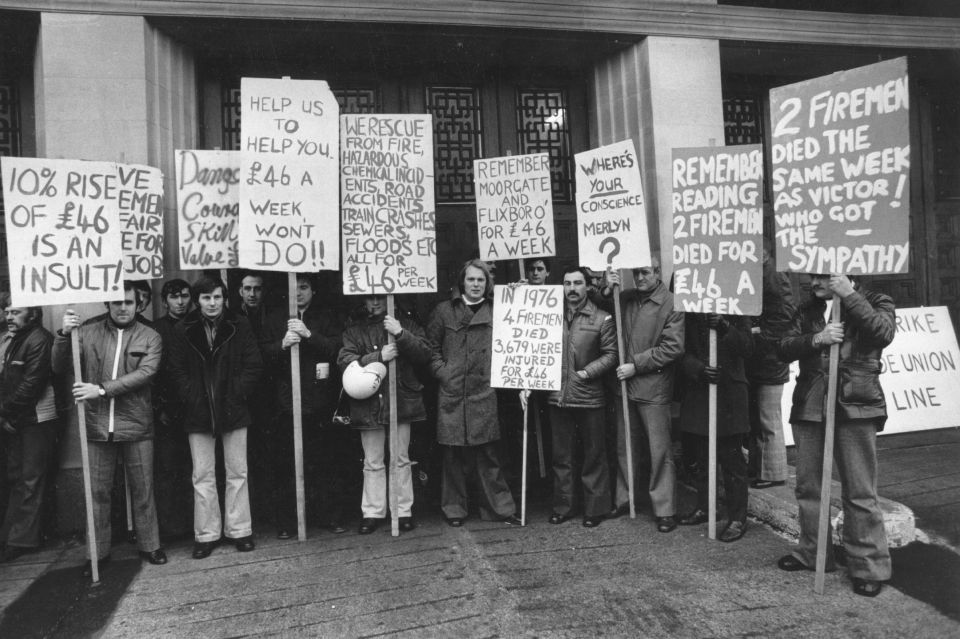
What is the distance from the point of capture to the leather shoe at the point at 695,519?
214 inches

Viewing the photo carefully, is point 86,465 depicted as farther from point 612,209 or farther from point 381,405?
point 612,209

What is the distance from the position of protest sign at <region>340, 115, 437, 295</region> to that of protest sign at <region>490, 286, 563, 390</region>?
2.33ft

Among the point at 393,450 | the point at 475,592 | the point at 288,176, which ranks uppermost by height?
the point at 288,176

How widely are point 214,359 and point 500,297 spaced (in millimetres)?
2465

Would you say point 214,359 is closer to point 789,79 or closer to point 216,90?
point 216,90

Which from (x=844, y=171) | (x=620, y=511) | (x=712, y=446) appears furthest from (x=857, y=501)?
(x=844, y=171)

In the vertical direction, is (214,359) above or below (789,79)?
below

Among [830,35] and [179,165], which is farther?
[830,35]

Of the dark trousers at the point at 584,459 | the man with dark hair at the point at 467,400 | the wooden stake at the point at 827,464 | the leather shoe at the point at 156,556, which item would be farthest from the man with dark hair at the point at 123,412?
the wooden stake at the point at 827,464

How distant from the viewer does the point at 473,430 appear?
556cm

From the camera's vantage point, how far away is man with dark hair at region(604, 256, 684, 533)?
5.38 metres

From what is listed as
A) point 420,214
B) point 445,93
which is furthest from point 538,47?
A: point 420,214

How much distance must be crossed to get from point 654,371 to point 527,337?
1.13 meters

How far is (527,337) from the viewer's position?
5.62 m
